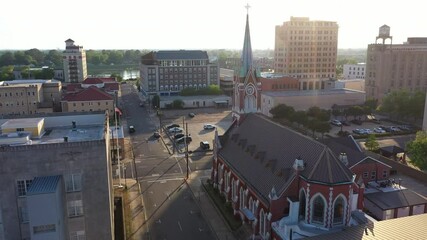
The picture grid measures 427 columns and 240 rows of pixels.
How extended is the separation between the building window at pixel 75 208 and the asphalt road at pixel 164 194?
11.7m

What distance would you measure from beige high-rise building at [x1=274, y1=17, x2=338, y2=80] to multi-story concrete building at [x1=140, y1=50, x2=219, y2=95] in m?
30.7

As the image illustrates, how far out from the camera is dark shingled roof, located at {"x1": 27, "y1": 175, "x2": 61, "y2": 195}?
2692 centimetres

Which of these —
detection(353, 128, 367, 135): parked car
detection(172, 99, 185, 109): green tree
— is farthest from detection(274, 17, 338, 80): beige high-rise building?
detection(353, 128, 367, 135): parked car

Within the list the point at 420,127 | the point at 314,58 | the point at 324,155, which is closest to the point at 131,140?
the point at 324,155

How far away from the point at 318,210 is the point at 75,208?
2251 centimetres

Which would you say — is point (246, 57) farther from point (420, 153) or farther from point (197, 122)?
point (197, 122)

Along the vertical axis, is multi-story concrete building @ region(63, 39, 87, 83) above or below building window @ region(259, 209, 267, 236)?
above

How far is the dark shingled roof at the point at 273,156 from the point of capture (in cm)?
3438

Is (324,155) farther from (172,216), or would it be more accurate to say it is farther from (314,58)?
(314,58)

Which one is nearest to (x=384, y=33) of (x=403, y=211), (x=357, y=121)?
(x=357, y=121)

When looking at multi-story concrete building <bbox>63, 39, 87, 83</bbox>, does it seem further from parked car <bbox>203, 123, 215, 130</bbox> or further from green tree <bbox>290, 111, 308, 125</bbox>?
green tree <bbox>290, 111, 308, 125</bbox>

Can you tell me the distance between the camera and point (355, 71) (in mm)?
179250

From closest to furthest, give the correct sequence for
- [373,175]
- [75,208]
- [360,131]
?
[75,208] < [373,175] < [360,131]

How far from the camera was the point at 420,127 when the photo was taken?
3590 inches
